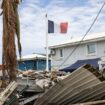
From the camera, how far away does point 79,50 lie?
40.6 m

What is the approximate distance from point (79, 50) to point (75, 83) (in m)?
30.4

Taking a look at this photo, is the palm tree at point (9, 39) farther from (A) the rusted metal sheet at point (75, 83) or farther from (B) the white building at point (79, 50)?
(B) the white building at point (79, 50)

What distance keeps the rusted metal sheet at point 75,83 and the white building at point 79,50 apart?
26.3 meters

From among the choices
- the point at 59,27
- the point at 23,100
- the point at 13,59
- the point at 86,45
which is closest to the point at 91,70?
the point at 13,59

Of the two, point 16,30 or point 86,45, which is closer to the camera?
point 16,30

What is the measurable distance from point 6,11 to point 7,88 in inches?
92.9

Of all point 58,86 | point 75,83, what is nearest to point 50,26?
point 58,86

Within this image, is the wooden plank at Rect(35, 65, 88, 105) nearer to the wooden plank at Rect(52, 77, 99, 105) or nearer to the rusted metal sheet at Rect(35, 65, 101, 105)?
the rusted metal sheet at Rect(35, 65, 101, 105)

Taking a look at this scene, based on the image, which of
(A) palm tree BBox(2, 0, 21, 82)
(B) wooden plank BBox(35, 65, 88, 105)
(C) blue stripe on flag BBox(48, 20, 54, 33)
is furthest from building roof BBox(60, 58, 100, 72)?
(B) wooden plank BBox(35, 65, 88, 105)

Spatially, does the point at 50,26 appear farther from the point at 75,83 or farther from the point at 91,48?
Result: the point at 75,83

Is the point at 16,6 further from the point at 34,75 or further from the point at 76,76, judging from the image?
the point at 34,75

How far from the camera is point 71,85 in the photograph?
10.4 m

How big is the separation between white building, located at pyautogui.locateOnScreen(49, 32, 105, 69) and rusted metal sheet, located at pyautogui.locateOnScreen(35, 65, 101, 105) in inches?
1035

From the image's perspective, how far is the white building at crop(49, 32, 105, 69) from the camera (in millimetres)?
37625
